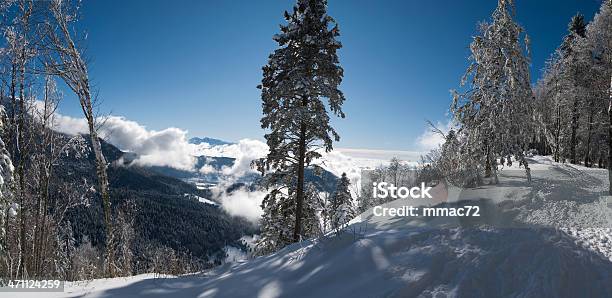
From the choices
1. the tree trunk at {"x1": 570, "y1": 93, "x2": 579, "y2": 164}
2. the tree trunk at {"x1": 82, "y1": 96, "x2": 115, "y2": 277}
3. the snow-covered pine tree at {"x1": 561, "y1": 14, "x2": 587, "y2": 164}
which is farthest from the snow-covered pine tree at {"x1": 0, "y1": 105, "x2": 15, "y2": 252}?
the tree trunk at {"x1": 570, "y1": 93, "x2": 579, "y2": 164}

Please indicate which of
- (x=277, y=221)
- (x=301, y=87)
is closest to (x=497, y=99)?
(x=301, y=87)

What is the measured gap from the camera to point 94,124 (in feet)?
32.4

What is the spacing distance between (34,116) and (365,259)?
500 inches

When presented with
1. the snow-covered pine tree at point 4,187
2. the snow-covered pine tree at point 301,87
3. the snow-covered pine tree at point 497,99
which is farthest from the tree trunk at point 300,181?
the snow-covered pine tree at point 4,187

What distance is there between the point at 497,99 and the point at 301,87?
769 centimetres

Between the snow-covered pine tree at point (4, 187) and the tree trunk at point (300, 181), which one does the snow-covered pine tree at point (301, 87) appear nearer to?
the tree trunk at point (300, 181)

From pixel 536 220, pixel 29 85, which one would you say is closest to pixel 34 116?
pixel 29 85

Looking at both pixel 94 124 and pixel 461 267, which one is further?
pixel 94 124

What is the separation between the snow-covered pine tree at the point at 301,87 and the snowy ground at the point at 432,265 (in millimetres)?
7595

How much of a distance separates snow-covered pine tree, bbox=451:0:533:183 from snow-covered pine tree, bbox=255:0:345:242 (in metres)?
5.45

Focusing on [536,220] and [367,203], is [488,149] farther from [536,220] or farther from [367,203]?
[367,203]

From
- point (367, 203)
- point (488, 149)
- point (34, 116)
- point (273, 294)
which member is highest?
point (34, 116)

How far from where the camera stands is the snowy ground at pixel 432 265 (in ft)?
13.8

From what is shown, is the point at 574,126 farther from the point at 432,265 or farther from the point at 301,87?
the point at 432,265
